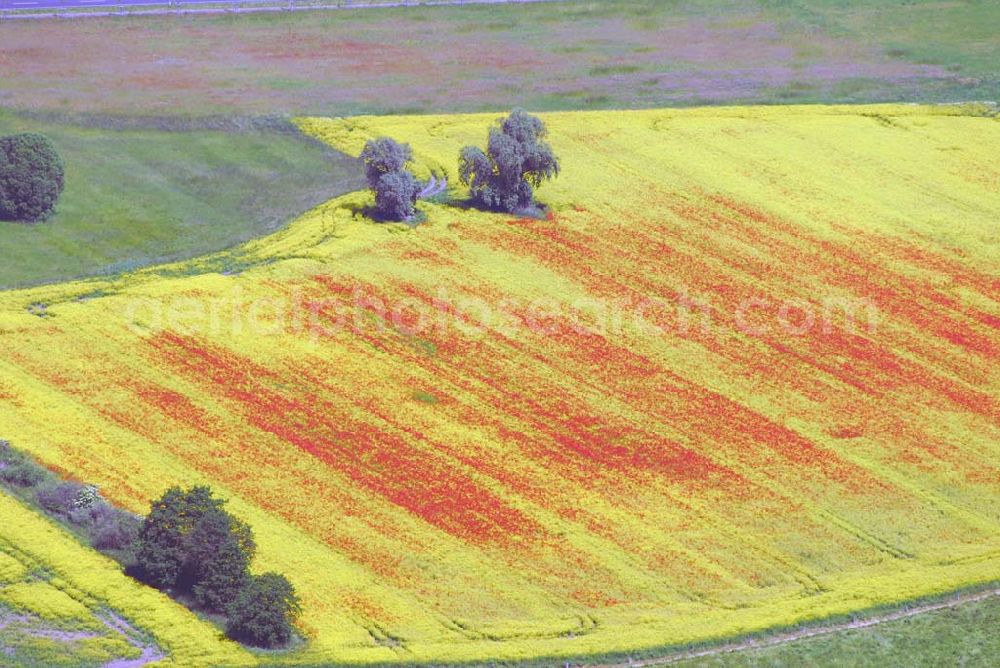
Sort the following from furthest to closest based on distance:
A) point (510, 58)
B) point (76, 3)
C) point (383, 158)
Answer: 1. point (76, 3)
2. point (510, 58)
3. point (383, 158)

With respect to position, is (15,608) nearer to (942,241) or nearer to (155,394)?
(155,394)

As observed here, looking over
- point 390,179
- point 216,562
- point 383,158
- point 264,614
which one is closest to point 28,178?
point 383,158

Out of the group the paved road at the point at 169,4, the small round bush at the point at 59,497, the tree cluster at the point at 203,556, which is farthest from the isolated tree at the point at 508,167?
the paved road at the point at 169,4

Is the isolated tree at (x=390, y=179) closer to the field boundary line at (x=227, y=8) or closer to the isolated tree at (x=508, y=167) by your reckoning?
the isolated tree at (x=508, y=167)

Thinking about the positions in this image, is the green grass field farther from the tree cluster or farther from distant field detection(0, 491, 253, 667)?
distant field detection(0, 491, 253, 667)

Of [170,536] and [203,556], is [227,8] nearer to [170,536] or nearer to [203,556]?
[170,536]

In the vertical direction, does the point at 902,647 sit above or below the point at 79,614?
below

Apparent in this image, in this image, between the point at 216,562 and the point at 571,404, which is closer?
the point at 216,562
